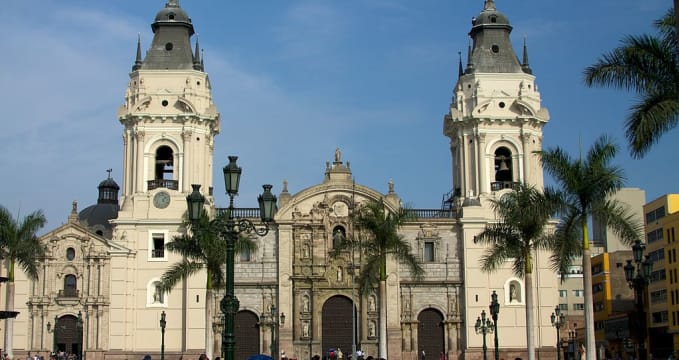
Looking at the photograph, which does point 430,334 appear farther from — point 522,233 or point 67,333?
point 67,333

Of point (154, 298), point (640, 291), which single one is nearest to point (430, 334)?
point (154, 298)

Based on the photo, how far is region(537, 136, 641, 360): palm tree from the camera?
39875 millimetres

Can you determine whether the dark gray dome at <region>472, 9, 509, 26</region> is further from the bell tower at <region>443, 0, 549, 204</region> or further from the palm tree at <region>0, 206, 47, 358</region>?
the palm tree at <region>0, 206, 47, 358</region>

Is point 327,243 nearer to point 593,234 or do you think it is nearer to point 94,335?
point 94,335

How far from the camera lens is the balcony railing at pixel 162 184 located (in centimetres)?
6631

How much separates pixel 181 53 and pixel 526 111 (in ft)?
73.4

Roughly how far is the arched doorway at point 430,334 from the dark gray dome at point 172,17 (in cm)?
2374

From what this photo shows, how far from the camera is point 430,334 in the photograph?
218ft

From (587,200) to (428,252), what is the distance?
1068 inches

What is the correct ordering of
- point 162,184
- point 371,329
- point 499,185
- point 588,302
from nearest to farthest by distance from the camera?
point 588,302, point 371,329, point 162,184, point 499,185

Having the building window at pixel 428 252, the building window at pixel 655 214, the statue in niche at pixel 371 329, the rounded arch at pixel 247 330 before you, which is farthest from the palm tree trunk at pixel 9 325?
the building window at pixel 655 214

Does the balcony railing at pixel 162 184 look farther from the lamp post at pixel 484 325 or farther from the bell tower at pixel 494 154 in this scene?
the lamp post at pixel 484 325

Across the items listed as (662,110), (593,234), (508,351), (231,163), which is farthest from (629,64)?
(593,234)

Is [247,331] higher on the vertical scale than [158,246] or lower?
lower
